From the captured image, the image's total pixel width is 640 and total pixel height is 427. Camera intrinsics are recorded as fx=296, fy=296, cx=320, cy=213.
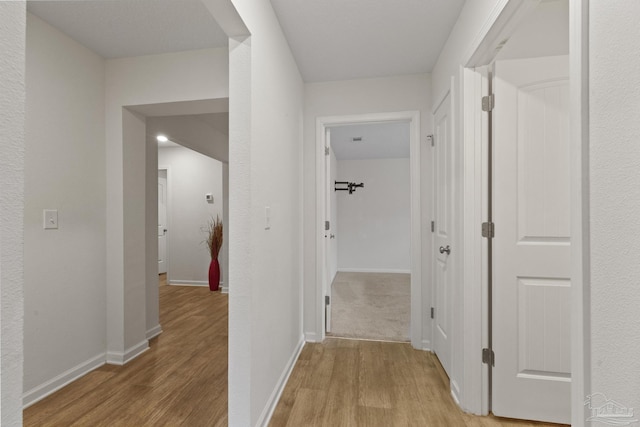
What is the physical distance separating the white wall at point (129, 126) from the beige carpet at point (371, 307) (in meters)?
1.87

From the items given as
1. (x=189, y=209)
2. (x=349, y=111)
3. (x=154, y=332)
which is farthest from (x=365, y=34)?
(x=189, y=209)

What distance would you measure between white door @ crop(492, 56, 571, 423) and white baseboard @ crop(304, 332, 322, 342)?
1.46m

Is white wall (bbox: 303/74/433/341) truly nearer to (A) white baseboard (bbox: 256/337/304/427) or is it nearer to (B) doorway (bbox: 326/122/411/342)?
(A) white baseboard (bbox: 256/337/304/427)

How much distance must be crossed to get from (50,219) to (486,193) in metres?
2.82

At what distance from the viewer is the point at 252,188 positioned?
1.46 m

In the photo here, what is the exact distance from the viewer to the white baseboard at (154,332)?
283 cm

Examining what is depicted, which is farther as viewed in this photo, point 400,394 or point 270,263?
point 400,394

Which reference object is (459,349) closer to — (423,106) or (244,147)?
(244,147)

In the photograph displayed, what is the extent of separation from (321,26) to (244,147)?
1.16 m

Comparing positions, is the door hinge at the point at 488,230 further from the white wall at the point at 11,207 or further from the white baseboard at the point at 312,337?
the white wall at the point at 11,207

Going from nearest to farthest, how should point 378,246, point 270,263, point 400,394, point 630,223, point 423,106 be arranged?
point 630,223
point 270,263
point 400,394
point 423,106
point 378,246

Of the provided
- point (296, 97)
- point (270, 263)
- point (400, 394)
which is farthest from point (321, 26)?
point (400, 394)

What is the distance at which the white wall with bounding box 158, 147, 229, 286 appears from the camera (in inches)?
201

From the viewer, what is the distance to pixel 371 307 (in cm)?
379
